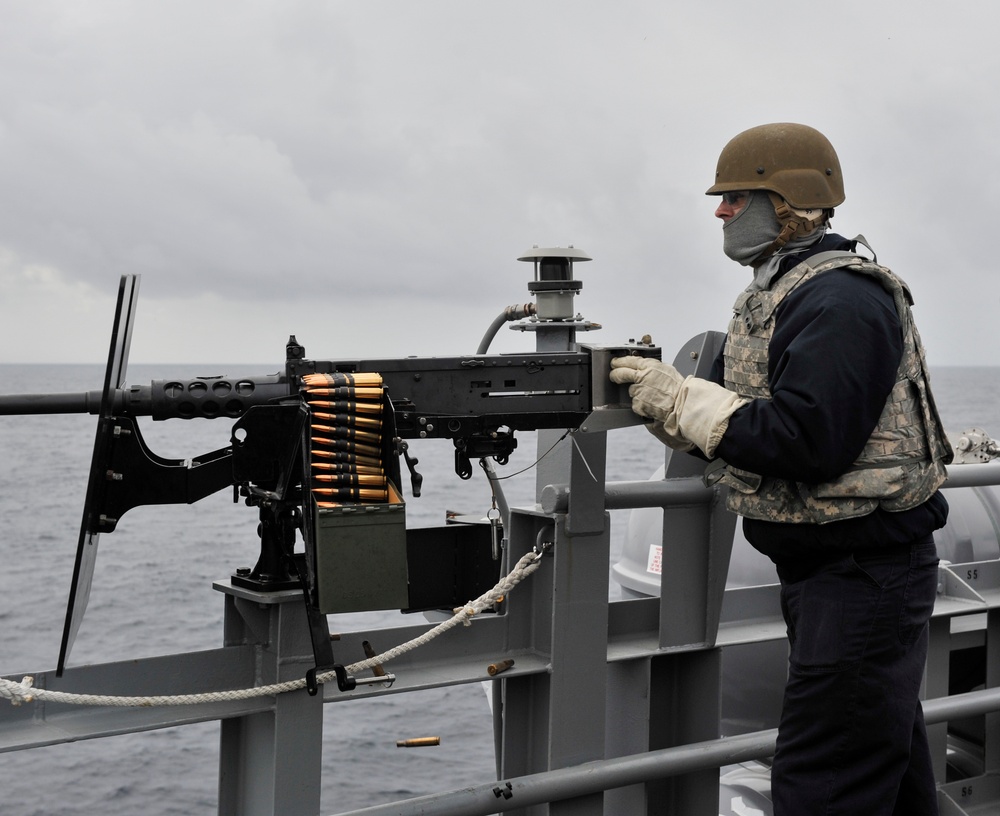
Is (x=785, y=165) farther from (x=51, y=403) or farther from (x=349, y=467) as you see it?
(x=51, y=403)

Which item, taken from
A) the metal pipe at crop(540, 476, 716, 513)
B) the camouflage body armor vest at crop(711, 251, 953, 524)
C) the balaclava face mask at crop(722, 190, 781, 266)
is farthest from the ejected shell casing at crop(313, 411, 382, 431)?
the balaclava face mask at crop(722, 190, 781, 266)

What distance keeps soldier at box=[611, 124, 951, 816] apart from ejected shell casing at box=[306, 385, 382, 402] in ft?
2.25

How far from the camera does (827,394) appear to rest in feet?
8.93

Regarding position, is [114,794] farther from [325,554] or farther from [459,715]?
[325,554]

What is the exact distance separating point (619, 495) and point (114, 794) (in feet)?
40.5

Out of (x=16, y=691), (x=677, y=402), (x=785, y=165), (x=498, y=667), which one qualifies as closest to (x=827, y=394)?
(x=677, y=402)

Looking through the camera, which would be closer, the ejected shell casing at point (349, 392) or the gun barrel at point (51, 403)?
the gun barrel at point (51, 403)

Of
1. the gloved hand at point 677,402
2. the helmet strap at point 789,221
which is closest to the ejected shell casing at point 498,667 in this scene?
the gloved hand at point 677,402

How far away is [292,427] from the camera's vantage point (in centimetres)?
283

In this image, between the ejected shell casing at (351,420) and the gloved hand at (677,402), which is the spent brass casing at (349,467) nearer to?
the ejected shell casing at (351,420)

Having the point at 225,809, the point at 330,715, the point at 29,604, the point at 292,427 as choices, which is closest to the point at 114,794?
the point at 330,715

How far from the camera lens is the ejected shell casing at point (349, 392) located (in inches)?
112

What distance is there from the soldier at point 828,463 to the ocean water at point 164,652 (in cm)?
173

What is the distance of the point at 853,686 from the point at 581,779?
0.95 meters
